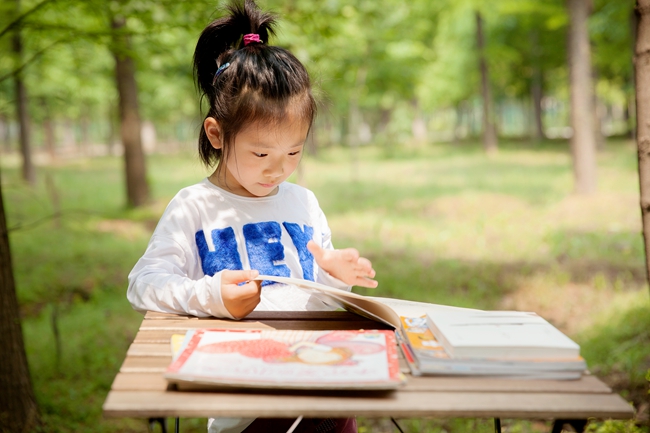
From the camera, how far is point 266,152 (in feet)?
5.36

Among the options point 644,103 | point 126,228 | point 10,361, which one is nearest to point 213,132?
point 644,103

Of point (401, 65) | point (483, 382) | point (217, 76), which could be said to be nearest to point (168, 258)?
point (217, 76)

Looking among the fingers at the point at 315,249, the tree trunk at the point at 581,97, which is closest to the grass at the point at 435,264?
the tree trunk at the point at 581,97

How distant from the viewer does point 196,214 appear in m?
1.76

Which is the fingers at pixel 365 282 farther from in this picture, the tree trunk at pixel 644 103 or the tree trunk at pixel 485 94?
the tree trunk at pixel 485 94

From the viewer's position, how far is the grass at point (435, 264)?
353 cm

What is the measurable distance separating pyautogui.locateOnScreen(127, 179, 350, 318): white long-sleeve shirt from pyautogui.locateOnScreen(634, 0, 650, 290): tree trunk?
45.3 inches

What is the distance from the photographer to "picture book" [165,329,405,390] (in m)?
1.01

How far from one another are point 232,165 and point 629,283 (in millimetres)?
4253

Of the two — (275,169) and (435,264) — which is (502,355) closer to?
(275,169)

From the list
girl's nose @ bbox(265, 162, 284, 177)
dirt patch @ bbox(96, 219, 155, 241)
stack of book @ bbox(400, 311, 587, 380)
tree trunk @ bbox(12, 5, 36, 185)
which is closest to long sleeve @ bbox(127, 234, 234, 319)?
girl's nose @ bbox(265, 162, 284, 177)

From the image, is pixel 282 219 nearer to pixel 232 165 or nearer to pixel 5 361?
pixel 232 165

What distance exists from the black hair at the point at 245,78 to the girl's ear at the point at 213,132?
0.02m

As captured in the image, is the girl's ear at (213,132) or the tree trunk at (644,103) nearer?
the girl's ear at (213,132)
